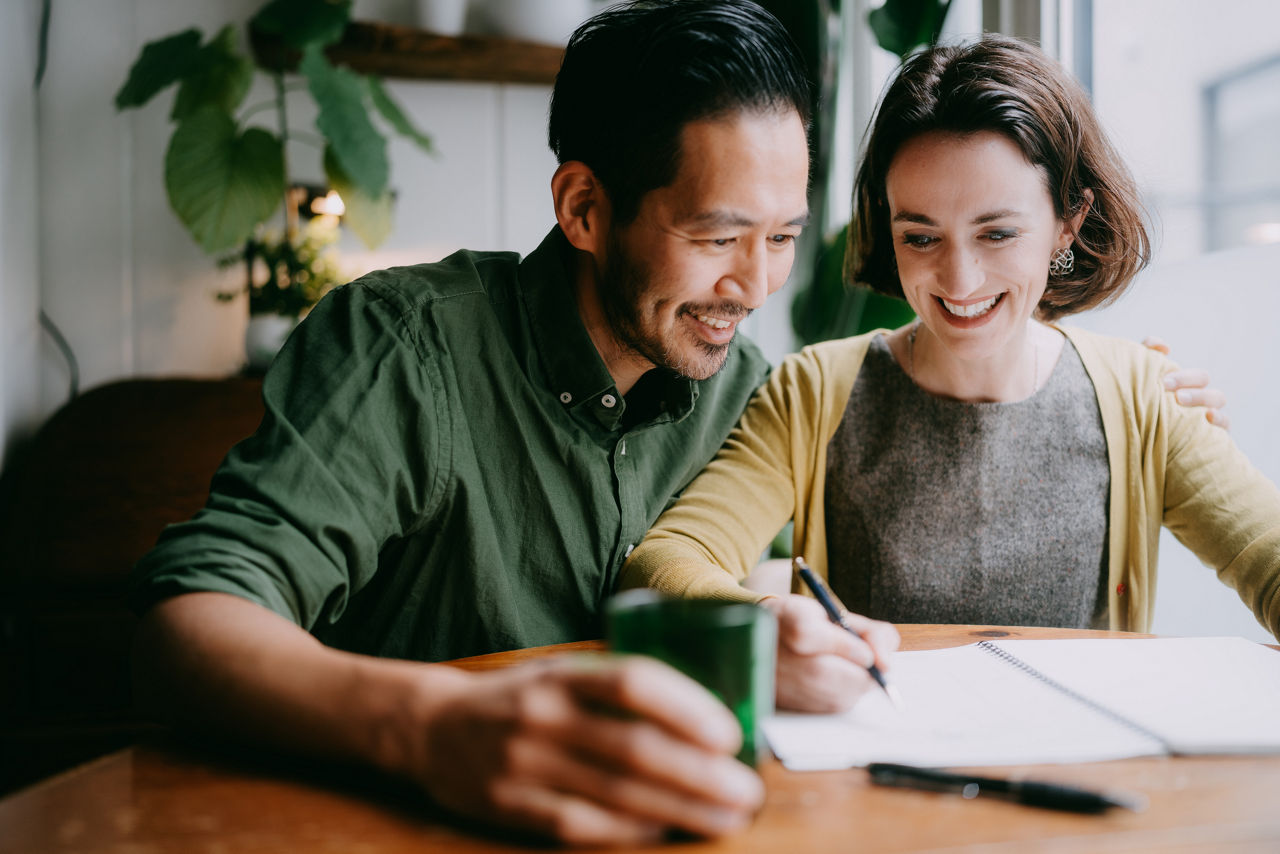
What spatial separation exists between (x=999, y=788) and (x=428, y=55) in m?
2.50

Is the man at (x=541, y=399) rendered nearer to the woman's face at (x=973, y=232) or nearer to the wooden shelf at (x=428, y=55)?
the woman's face at (x=973, y=232)

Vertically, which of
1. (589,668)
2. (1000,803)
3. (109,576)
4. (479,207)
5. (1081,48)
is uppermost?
(1081,48)

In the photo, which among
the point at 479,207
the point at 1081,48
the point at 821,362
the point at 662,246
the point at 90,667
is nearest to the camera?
the point at 662,246

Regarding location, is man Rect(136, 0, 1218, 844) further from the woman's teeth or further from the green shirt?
the woman's teeth

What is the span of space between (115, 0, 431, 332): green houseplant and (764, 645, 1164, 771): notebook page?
76.5 inches

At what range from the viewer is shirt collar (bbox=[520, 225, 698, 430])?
3.76 feet

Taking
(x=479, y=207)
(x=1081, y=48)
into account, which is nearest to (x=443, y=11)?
(x=479, y=207)

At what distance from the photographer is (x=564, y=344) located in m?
1.15

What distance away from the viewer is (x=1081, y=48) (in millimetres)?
1799

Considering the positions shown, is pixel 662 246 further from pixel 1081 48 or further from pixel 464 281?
pixel 1081 48

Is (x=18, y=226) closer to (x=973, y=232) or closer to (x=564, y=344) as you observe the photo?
(x=564, y=344)

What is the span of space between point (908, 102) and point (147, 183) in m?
2.21

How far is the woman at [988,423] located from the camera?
4.00 feet

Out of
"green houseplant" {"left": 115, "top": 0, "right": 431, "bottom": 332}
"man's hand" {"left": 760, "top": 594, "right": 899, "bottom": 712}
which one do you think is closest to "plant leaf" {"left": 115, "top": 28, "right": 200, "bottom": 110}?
"green houseplant" {"left": 115, "top": 0, "right": 431, "bottom": 332}
